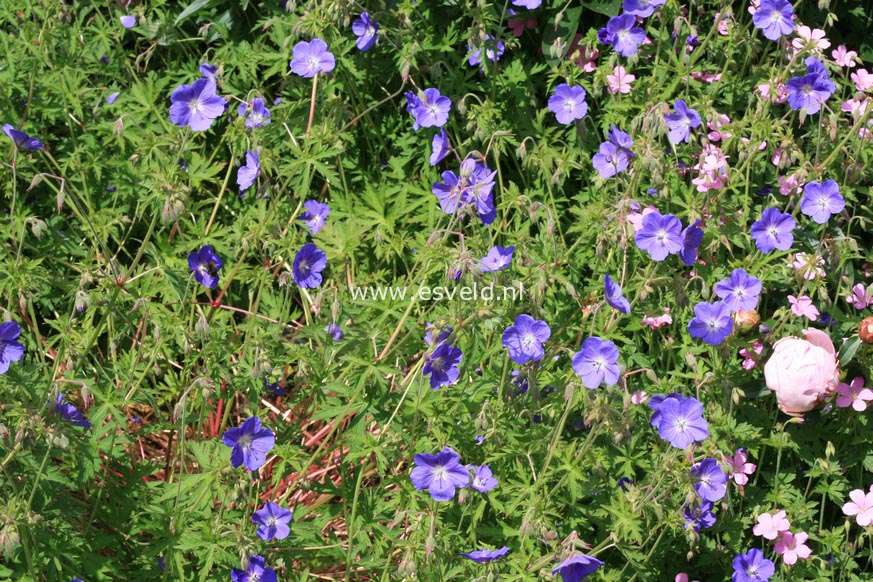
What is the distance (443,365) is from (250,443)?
509 millimetres

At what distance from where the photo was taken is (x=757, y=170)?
362cm

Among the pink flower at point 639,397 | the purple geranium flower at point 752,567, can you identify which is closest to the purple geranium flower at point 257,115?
the pink flower at point 639,397

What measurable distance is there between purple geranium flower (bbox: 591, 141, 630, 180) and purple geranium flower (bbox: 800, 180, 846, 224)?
545 mm

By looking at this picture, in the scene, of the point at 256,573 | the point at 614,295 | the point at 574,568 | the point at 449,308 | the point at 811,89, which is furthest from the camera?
the point at 811,89

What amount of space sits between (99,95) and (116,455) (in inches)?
69.1

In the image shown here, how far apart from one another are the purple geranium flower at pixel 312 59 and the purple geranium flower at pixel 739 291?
54.5 inches

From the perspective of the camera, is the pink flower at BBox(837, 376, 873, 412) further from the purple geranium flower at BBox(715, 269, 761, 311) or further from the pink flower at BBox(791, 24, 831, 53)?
the pink flower at BBox(791, 24, 831, 53)

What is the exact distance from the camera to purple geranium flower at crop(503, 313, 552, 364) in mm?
2678

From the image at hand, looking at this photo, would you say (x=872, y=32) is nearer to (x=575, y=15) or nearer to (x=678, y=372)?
(x=575, y=15)

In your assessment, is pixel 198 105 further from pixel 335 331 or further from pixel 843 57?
pixel 843 57

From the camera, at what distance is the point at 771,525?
3.10 metres

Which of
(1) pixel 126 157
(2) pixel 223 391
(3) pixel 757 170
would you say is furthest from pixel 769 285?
(1) pixel 126 157

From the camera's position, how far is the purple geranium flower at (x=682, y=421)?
271 cm

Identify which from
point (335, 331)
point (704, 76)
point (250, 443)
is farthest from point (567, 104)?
point (250, 443)
